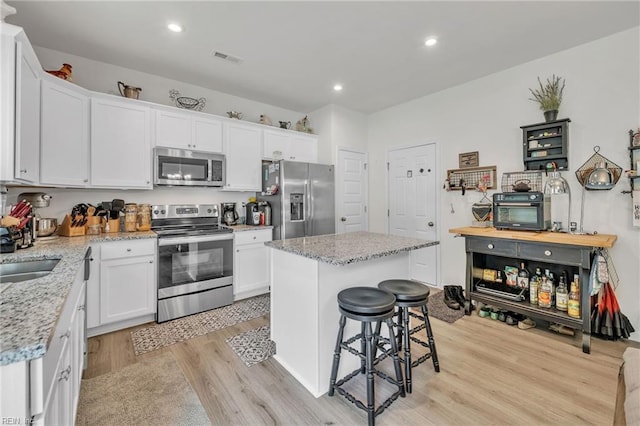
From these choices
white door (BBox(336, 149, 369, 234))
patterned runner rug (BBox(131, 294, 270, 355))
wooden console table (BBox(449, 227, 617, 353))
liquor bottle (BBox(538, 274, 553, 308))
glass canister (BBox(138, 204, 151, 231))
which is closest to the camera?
wooden console table (BBox(449, 227, 617, 353))

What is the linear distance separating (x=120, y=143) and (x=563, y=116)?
4678mm

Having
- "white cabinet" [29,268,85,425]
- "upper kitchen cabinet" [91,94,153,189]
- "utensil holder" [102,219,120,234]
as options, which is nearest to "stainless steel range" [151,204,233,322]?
"utensil holder" [102,219,120,234]

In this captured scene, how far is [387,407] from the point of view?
1.74m

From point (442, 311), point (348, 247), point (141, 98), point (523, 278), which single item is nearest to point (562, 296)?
point (523, 278)

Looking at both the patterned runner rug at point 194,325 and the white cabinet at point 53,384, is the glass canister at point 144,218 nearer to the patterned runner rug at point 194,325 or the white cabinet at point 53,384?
the patterned runner rug at point 194,325

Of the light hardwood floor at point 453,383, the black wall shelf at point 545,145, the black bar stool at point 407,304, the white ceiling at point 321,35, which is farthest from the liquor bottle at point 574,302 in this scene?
the white ceiling at point 321,35

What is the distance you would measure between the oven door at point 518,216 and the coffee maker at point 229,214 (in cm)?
327

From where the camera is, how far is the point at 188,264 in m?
3.12

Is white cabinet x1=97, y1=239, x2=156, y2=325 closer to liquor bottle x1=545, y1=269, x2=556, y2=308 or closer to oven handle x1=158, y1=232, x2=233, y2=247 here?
oven handle x1=158, y1=232, x2=233, y2=247

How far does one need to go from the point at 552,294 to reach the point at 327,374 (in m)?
2.34

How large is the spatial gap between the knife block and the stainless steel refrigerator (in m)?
2.04

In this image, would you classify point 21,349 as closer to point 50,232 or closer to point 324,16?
point 50,232

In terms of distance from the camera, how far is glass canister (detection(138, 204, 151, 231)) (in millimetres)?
3182

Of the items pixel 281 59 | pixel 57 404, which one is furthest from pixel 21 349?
pixel 281 59
